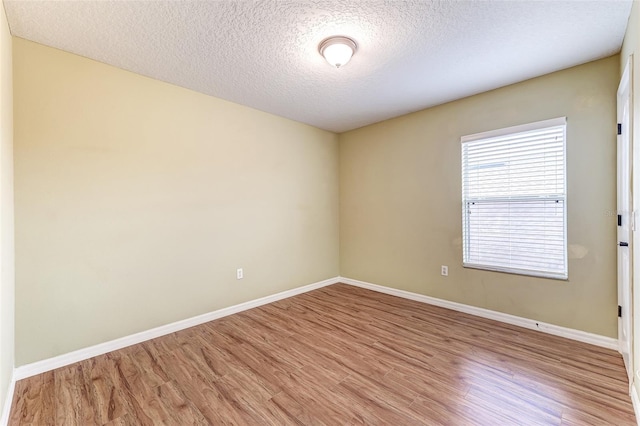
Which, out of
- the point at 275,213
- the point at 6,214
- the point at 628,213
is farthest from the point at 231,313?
the point at 628,213

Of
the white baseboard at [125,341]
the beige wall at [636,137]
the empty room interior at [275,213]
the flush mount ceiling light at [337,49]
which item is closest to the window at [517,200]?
the empty room interior at [275,213]

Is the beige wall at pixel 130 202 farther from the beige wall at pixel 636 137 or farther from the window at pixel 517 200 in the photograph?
the beige wall at pixel 636 137

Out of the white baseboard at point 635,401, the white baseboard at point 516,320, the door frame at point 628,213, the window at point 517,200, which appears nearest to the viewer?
the white baseboard at point 635,401

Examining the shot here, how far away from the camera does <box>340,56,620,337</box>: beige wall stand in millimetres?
2479

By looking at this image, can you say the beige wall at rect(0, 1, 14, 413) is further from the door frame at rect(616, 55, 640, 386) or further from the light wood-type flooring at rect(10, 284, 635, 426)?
the door frame at rect(616, 55, 640, 386)

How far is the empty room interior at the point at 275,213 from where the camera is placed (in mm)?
1837

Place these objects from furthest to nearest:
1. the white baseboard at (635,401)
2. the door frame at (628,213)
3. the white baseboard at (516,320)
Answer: the white baseboard at (516,320) < the door frame at (628,213) < the white baseboard at (635,401)

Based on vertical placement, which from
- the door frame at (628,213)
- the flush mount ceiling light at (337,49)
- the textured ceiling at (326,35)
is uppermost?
the textured ceiling at (326,35)

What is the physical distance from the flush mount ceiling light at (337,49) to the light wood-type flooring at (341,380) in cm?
248

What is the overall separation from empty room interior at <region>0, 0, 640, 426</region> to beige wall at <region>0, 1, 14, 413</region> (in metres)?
0.03

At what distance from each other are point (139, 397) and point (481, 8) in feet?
11.4

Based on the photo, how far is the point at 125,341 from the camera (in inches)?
101

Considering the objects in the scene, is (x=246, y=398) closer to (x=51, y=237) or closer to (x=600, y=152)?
(x=51, y=237)

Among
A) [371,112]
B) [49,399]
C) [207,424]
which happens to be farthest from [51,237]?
[371,112]
